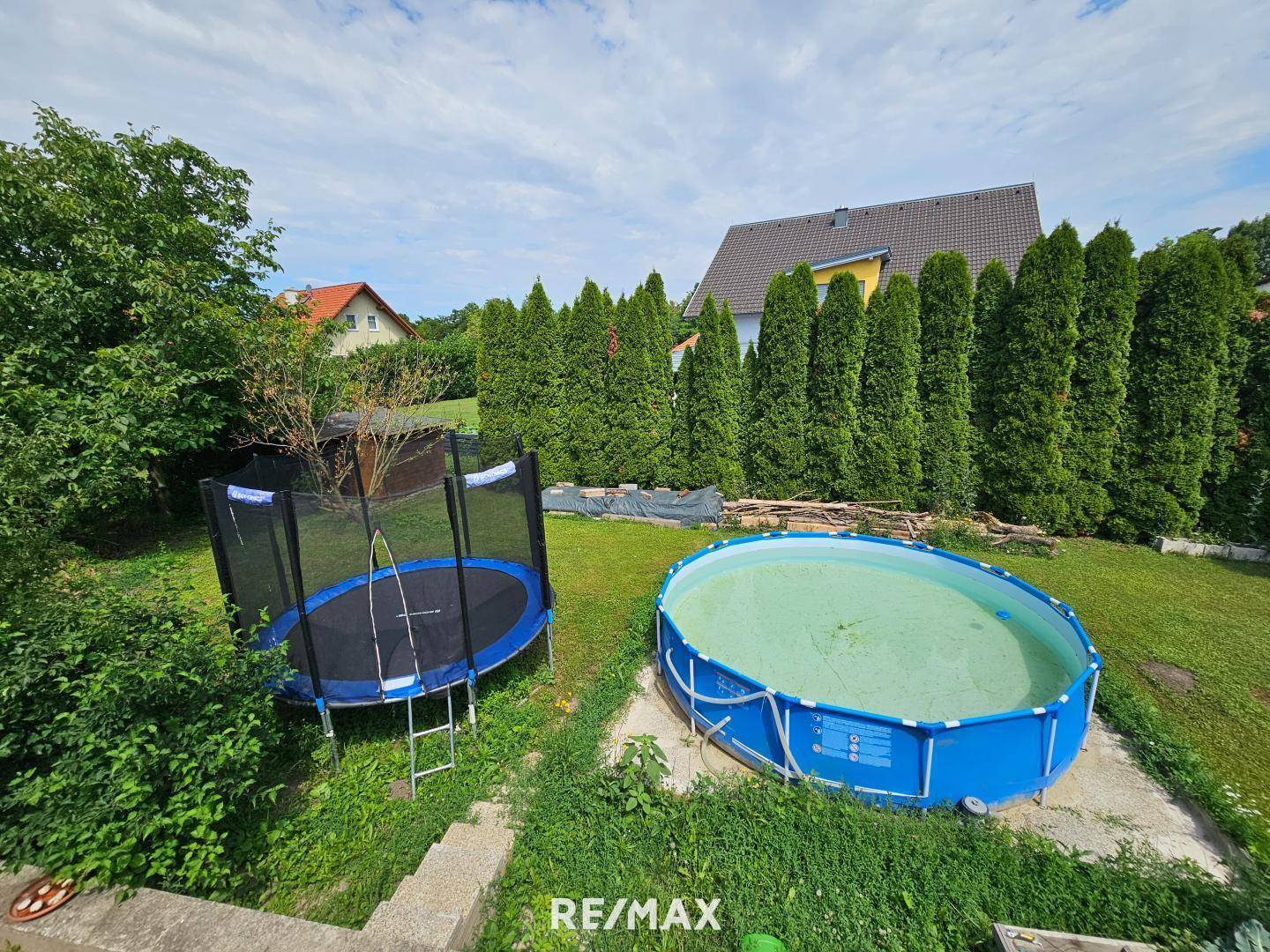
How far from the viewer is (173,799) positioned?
2.52 meters

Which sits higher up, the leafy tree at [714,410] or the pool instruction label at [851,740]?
the leafy tree at [714,410]

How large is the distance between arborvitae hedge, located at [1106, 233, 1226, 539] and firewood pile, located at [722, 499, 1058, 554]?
160 cm

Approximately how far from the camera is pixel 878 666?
5.16 m

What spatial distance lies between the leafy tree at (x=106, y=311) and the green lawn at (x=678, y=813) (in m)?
6.05

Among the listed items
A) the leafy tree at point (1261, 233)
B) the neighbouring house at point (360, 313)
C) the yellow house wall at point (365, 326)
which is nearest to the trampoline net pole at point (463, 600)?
the neighbouring house at point (360, 313)

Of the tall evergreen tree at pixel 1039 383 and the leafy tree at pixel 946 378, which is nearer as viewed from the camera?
the tall evergreen tree at pixel 1039 383

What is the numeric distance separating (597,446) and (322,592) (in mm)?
6655

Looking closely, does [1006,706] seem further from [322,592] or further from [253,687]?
[322,592]

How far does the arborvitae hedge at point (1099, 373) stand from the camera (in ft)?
25.0

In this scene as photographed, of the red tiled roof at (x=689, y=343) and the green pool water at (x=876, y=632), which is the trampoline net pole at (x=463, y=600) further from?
the red tiled roof at (x=689, y=343)

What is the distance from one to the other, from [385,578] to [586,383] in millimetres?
6517

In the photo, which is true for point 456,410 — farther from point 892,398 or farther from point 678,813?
point 678,813

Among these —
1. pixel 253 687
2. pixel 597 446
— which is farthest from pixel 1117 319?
pixel 253 687

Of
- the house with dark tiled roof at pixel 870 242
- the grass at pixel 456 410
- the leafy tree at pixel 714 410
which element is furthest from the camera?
the grass at pixel 456 410
